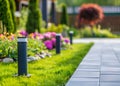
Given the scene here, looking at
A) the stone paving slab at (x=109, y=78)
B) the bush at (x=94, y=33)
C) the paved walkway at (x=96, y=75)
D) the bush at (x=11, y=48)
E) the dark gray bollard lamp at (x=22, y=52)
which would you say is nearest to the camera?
the paved walkway at (x=96, y=75)

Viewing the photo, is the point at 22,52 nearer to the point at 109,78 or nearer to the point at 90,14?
the point at 109,78

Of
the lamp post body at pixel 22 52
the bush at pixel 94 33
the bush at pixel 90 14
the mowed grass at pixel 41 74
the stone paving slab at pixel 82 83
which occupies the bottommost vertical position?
the bush at pixel 94 33

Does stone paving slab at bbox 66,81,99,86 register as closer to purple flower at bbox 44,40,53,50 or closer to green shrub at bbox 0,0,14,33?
green shrub at bbox 0,0,14,33

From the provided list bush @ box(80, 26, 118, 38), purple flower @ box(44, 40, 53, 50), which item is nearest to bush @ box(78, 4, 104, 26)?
bush @ box(80, 26, 118, 38)

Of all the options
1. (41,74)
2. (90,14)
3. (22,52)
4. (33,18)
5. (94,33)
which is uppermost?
(22,52)

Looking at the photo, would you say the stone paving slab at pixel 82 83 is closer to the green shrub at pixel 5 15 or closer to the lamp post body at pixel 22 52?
the lamp post body at pixel 22 52

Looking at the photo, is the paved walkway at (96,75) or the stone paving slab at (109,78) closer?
the paved walkway at (96,75)

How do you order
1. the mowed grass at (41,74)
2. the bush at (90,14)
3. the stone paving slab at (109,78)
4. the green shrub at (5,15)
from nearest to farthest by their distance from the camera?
1. the mowed grass at (41,74)
2. the stone paving slab at (109,78)
3. the green shrub at (5,15)
4. the bush at (90,14)

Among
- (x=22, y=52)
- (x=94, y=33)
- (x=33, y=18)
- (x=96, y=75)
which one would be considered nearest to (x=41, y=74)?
(x=22, y=52)

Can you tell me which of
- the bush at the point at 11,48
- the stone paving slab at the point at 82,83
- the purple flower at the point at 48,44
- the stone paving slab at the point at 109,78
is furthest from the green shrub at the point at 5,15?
the stone paving slab at the point at 82,83

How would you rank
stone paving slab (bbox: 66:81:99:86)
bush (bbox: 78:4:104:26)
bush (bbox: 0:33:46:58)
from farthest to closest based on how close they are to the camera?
bush (bbox: 78:4:104:26) < bush (bbox: 0:33:46:58) < stone paving slab (bbox: 66:81:99:86)

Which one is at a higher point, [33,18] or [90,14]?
[33,18]

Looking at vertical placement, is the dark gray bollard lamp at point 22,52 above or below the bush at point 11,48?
above

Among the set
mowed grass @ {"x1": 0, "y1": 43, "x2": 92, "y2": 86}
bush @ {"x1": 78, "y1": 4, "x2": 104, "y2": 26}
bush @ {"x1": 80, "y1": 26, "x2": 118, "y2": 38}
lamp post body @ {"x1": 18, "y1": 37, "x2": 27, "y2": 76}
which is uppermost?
lamp post body @ {"x1": 18, "y1": 37, "x2": 27, "y2": 76}
